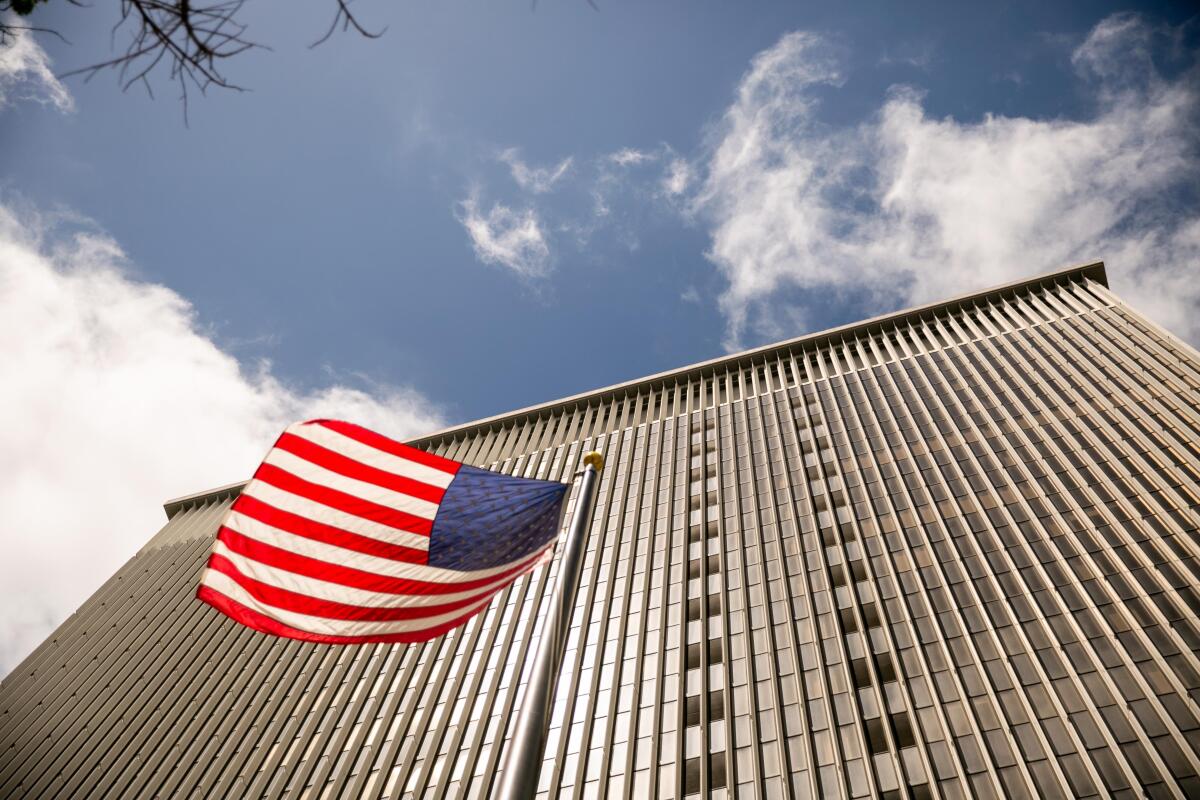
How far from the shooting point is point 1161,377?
36.2 meters

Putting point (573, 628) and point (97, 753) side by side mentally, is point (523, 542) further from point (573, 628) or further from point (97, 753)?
point (97, 753)

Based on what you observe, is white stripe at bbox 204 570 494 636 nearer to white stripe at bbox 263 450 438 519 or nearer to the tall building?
white stripe at bbox 263 450 438 519

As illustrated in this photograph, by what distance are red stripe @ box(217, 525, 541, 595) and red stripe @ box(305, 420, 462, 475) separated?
177cm

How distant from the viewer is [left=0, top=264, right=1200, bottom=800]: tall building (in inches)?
880

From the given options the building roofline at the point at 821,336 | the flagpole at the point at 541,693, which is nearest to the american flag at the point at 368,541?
the flagpole at the point at 541,693

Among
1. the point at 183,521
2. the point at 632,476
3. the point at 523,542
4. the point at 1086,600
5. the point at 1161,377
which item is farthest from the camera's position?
the point at 183,521

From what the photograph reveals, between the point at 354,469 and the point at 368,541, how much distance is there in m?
1.24

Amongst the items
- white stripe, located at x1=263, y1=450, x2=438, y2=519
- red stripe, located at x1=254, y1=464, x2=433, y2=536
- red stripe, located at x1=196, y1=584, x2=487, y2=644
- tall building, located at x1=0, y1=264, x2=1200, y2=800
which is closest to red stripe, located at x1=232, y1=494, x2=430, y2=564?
red stripe, located at x1=254, y1=464, x2=433, y2=536

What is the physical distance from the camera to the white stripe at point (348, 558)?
28.8ft

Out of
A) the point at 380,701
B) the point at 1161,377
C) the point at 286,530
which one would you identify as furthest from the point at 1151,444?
the point at 380,701

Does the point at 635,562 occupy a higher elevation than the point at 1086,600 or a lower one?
higher

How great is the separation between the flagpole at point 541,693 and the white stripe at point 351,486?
8.67 ft

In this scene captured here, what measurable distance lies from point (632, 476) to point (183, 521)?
187 feet

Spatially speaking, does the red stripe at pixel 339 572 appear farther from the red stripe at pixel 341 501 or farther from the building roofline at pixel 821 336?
the building roofline at pixel 821 336
